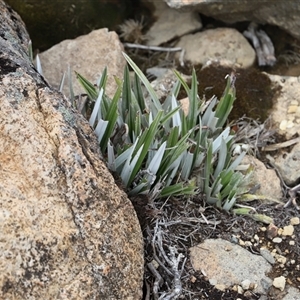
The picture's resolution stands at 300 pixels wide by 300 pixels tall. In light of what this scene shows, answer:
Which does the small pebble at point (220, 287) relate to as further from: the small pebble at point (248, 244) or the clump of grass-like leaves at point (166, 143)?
the clump of grass-like leaves at point (166, 143)

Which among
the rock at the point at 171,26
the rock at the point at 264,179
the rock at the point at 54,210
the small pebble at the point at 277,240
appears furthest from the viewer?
the rock at the point at 171,26

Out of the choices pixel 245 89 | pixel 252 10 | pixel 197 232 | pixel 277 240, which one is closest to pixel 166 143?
pixel 197 232

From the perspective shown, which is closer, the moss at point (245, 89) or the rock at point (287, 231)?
the rock at point (287, 231)

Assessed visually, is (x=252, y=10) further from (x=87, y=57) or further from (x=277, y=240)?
(x=277, y=240)

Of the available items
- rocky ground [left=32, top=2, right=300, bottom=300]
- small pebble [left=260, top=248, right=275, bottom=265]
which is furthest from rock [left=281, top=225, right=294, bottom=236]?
small pebble [left=260, top=248, right=275, bottom=265]

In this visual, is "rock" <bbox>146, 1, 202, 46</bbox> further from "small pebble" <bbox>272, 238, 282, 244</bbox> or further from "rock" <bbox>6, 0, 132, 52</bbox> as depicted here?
"small pebble" <bbox>272, 238, 282, 244</bbox>

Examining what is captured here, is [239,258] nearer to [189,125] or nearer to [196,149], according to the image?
[196,149]

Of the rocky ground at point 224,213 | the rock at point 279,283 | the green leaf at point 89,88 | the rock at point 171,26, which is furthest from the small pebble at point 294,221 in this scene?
the rock at point 171,26
